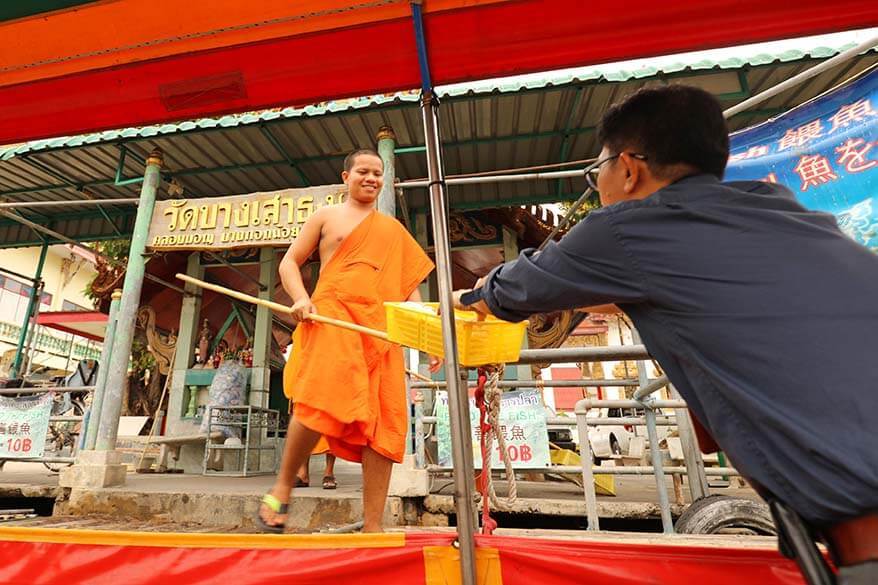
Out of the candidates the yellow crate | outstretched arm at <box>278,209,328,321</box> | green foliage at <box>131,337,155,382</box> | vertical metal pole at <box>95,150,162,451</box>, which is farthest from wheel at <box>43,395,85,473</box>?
the yellow crate

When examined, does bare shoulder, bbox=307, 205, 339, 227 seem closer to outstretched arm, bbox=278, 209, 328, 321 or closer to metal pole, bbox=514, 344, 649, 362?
outstretched arm, bbox=278, 209, 328, 321

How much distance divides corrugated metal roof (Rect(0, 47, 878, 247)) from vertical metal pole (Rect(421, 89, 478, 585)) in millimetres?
2971

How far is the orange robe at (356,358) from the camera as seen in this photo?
1861 millimetres

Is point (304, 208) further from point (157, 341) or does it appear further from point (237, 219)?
point (157, 341)

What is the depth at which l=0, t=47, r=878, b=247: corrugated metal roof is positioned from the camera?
4.33m

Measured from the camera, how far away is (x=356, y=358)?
6.38 ft

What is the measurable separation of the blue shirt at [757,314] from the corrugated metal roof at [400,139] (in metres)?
3.53

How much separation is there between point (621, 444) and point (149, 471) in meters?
7.87

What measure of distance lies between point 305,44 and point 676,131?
4.17ft

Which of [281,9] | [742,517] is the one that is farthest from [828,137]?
[281,9]

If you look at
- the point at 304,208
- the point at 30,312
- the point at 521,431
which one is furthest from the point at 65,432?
the point at 521,431

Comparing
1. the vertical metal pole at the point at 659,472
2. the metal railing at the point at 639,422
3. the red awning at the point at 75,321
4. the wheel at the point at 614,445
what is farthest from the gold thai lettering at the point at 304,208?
the red awning at the point at 75,321

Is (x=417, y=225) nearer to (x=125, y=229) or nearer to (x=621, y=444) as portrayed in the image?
(x=125, y=229)

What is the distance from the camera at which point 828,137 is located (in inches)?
87.1
